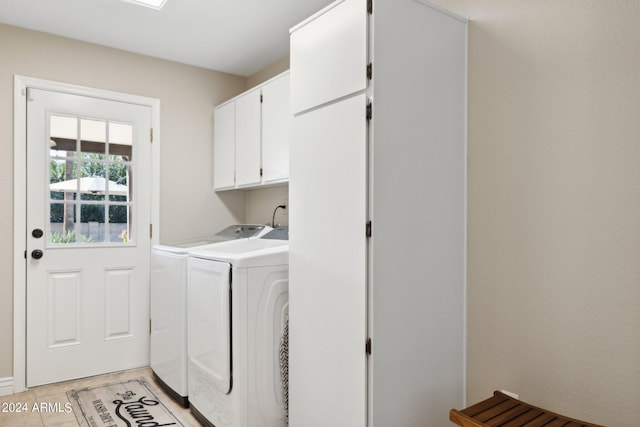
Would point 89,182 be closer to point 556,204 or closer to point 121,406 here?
point 121,406

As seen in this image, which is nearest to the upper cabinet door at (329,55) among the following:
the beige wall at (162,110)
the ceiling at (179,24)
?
the ceiling at (179,24)

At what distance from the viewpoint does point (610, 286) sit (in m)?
1.43

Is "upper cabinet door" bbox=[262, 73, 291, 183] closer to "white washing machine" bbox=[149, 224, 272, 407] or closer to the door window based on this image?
"white washing machine" bbox=[149, 224, 272, 407]

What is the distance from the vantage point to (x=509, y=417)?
144 cm

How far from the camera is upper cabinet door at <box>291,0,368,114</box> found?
1656 mm

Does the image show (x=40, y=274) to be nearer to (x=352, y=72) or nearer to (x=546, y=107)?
(x=352, y=72)

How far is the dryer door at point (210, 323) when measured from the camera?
2129 millimetres

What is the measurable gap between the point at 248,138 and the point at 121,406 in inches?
79.8

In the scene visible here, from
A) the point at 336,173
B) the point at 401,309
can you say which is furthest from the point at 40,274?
the point at 401,309

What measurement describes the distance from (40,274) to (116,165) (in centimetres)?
95

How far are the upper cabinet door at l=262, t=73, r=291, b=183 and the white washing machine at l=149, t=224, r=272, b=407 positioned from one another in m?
0.45

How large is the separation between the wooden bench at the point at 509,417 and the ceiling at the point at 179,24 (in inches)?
92.5

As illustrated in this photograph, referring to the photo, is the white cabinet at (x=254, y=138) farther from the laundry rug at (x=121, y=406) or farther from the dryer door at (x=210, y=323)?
the laundry rug at (x=121, y=406)

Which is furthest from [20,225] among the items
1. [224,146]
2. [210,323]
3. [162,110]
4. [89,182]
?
[210,323]
